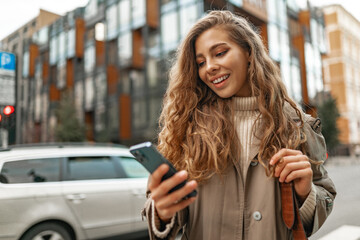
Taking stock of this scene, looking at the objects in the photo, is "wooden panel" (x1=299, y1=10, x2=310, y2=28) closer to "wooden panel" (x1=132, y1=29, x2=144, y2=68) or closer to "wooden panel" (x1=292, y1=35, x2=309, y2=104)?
"wooden panel" (x1=292, y1=35, x2=309, y2=104)

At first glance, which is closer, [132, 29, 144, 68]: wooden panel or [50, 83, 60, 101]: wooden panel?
[132, 29, 144, 68]: wooden panel

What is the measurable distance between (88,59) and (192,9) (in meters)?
11.2

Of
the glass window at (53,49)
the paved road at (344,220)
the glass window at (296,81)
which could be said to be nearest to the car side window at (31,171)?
the paved road at (344,220)

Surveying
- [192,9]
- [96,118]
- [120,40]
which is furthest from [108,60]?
[192,9]

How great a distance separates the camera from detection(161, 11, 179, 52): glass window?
61.9ft

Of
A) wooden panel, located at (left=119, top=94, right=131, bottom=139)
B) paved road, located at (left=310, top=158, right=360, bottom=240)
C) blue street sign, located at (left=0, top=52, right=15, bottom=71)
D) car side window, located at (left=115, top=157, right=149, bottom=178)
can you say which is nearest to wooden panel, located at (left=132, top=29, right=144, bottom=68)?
wooden panel, located at (left=119, top=94, right=131, bottom=139)

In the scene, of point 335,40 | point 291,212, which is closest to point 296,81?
point 335,40

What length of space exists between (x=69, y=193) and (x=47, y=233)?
556 mm

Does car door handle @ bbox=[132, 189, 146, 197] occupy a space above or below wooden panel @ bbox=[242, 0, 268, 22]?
below

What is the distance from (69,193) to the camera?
427 centimetres

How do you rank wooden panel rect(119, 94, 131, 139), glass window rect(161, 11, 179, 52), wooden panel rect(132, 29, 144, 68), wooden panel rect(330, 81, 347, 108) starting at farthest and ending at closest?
1. wooden panel rect(330, 81, 347, 108)
2. wooden panel rect(119, 94, 131, 139)
3. wooden panel rect(132, 29, 144, 68)
4. glass window rect(161, 11, 179, 52)

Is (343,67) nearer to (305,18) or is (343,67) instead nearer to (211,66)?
(305,18)

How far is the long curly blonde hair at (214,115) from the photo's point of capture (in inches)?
57.3

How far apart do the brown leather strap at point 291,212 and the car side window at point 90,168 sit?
Result: 3698 millimetres
